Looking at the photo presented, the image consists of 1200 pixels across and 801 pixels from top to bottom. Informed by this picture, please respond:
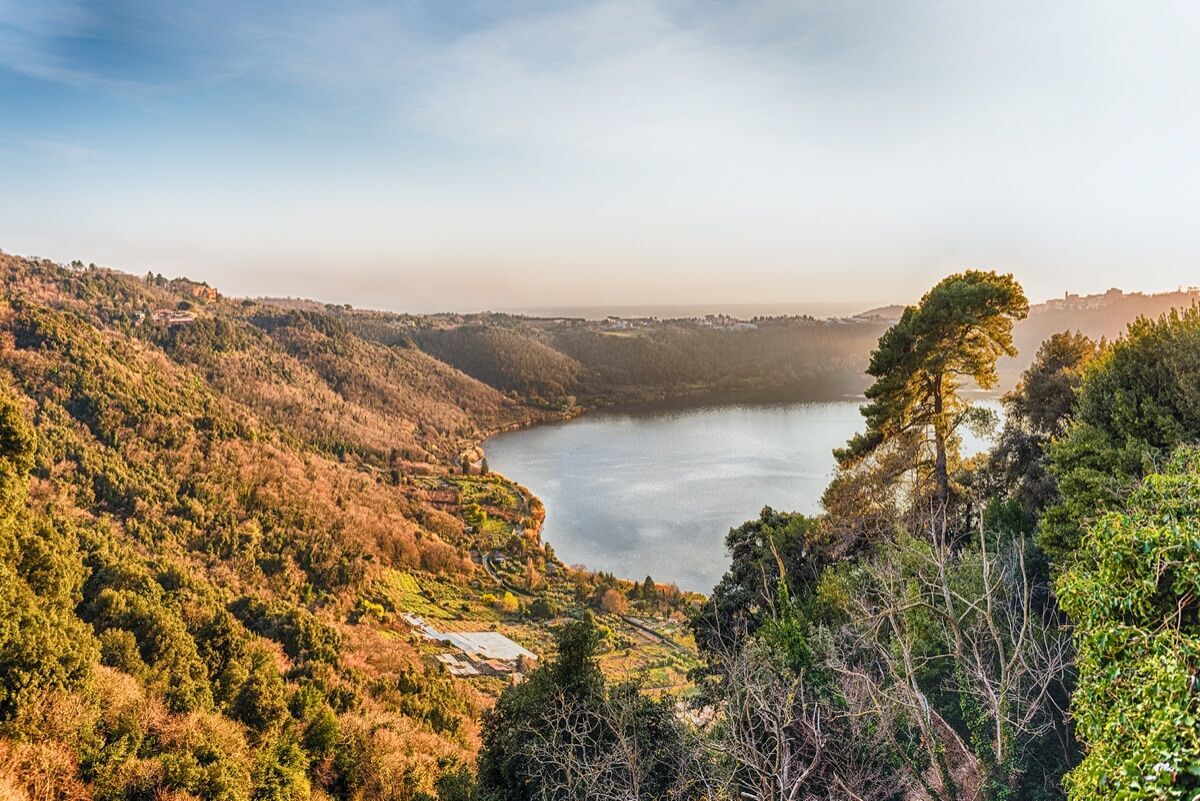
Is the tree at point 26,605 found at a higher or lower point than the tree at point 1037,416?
lower

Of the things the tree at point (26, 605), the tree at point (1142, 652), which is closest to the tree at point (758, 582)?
the tree at point (1142, 652)

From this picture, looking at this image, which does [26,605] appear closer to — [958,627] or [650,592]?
[958,627]

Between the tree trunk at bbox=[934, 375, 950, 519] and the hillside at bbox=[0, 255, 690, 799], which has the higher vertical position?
the tree trunk at bbox=[934, 375, 950, 519]

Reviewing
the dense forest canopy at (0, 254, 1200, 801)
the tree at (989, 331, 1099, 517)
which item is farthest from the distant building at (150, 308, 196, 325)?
the tree at (989, 331, 1099, 517)

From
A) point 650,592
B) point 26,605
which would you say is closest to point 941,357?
point 26,605

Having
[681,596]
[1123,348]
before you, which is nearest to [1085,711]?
[1123,348]

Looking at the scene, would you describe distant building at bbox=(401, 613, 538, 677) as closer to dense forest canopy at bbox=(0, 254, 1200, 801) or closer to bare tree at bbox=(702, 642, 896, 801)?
dense forest canopy at bbox=(0, 254, 1200, 801)

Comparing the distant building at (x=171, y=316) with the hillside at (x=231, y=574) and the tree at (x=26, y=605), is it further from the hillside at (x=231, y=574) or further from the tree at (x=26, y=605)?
the tree at (x=26, y=605)

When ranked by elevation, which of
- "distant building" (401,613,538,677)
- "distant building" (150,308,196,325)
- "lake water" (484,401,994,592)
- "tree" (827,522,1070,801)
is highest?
"distant building" (150,308,196,325)
